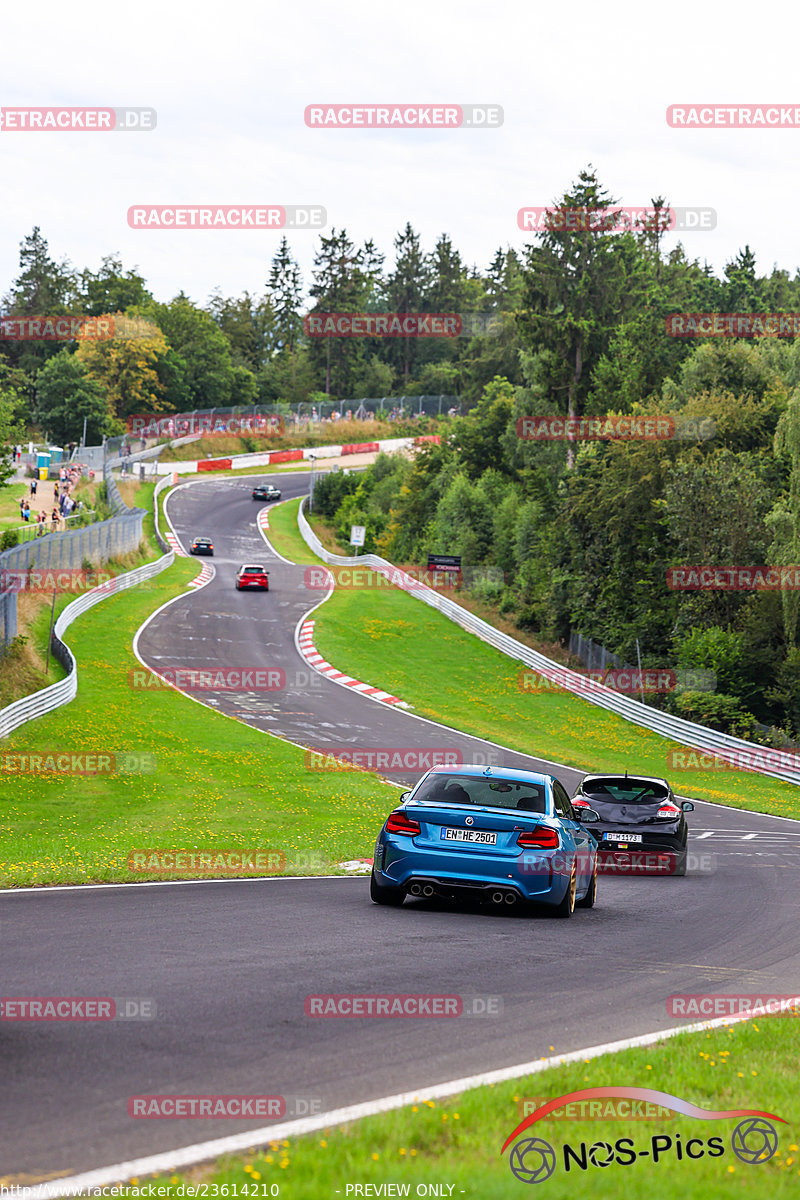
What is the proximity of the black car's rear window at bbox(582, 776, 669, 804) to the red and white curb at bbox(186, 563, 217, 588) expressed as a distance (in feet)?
147

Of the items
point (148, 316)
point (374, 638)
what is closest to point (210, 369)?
point (148, 316)

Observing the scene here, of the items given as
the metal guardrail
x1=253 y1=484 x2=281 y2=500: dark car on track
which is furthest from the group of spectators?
x1=253 y1=484 x2=281 y2=500: dark car on track

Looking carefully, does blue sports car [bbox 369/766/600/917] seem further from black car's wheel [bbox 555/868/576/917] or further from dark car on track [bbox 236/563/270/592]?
dark car on track [bbox 236/563/270/592]

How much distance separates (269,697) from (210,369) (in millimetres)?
105143

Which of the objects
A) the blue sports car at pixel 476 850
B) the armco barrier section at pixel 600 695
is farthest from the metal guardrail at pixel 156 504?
the blue sports car at pixel 476 850

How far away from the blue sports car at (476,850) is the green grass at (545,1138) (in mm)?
4887

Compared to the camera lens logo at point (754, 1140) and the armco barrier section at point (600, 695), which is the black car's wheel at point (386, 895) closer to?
the camera lens logo at point (754, 1140)

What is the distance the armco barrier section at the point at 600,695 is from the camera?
125 ft

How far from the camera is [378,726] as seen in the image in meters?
36.8

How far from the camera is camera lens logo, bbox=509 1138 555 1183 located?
15.4 feet

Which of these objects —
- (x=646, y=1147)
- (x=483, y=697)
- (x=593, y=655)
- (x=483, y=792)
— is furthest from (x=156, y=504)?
(x=646, y=1147)

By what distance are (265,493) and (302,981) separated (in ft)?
321

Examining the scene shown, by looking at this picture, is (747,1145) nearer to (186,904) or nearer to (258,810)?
(186,904)

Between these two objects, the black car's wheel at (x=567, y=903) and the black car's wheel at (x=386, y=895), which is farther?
the black car's wheel at (x=567, y=903)
